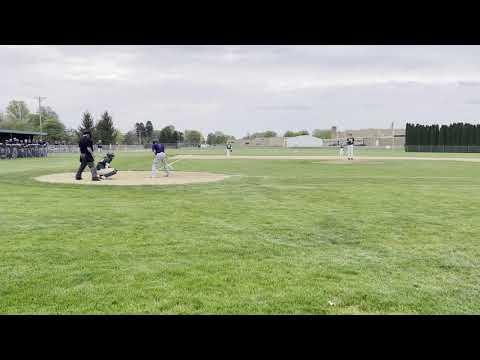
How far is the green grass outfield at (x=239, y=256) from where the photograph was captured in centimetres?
366

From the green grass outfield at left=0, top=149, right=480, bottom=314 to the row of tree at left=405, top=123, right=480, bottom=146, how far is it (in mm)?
53859

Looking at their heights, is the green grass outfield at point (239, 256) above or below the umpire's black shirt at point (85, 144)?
below

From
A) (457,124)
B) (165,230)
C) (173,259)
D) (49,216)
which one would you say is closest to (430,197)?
(165,230)

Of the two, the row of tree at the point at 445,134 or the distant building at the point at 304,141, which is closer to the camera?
the row of tree at the point at 445,134

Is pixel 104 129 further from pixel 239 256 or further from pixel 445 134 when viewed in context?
pixel 239 256

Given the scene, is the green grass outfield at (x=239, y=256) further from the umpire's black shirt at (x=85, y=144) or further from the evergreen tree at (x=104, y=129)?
the evergreen tree at (x=104, y=129)

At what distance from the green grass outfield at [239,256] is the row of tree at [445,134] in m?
53.9

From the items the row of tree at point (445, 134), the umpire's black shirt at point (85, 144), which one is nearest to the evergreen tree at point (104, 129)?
the row of tree at point (445, 134)

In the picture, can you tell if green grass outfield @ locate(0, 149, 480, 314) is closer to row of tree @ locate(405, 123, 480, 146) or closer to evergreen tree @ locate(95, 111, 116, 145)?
row of tree @ locate(405, 123, 480, 146)

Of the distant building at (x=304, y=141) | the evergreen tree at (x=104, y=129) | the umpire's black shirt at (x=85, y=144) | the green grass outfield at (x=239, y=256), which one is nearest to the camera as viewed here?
the green grass outfield at (x=239, y=256)

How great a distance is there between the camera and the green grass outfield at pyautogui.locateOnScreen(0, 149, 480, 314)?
366cm

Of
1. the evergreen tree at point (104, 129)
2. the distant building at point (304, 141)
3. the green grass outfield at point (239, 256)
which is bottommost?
the green grass outfield at point (239, 256)

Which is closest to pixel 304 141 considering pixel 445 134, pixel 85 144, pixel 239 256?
pixel 445 134
